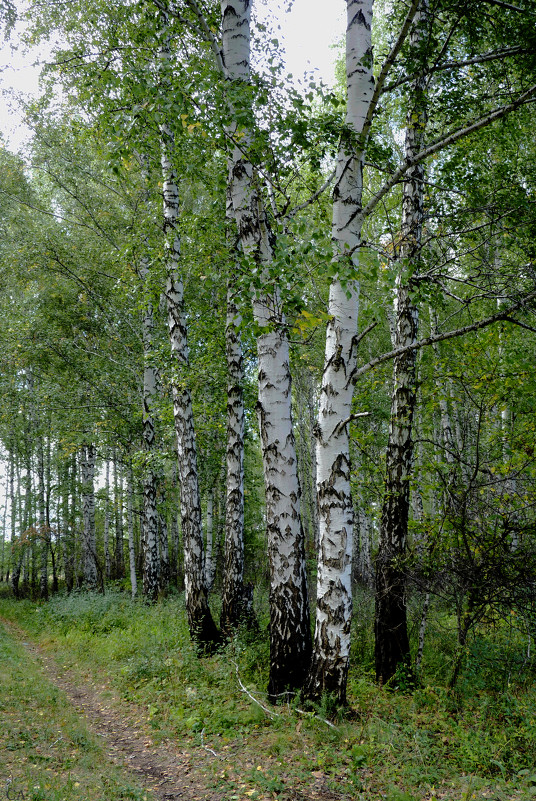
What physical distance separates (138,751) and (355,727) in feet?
7.94

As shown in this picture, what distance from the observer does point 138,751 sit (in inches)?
207

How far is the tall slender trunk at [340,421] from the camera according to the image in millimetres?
4789

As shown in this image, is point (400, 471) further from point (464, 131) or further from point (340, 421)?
point (464, 131)

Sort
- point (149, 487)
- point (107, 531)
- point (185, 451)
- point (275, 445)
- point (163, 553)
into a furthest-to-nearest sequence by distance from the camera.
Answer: point (107, 531)
point (163, 553)
point (149, 487)
point (185, 451)
point (275, 445)

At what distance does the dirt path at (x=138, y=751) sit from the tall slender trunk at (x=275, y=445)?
1.20 meters

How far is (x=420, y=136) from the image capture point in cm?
651

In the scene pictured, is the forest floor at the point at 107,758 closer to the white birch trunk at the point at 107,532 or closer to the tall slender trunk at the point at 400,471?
the tall slender trunk at the point at 400,471

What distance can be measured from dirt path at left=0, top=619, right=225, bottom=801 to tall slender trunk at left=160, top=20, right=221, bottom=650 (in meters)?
1.69

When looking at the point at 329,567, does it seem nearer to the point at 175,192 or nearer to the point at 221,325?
the point at 221,325

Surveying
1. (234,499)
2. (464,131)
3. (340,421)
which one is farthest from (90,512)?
(464,131)

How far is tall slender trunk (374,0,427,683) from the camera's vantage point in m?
6.05

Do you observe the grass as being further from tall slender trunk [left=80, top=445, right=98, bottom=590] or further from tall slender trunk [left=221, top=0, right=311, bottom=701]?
tall slender trunk [left=80, top=445, right=98, bottom=590]

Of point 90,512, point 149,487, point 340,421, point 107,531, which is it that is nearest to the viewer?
point 340,421

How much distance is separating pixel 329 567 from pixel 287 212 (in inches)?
168
